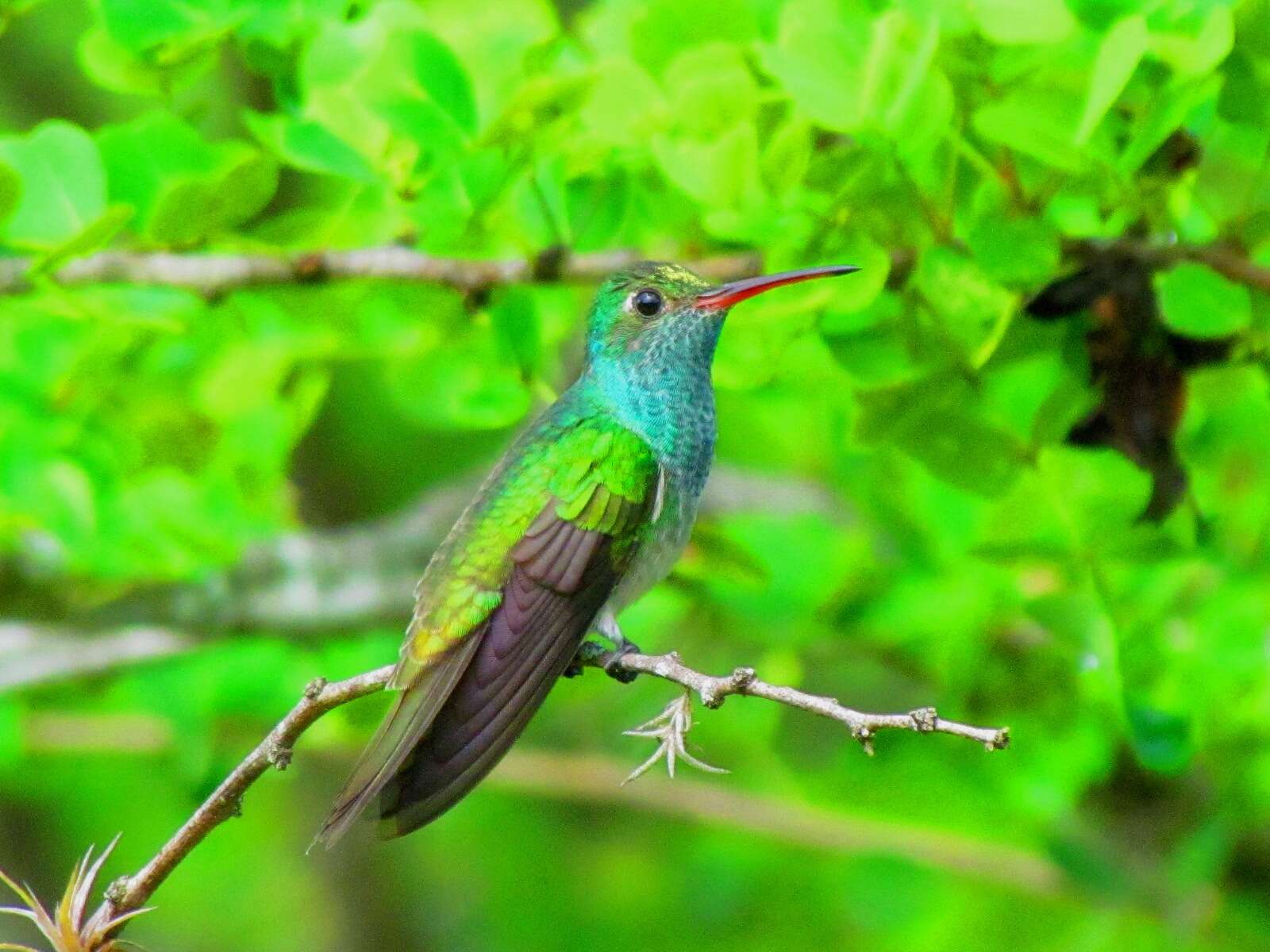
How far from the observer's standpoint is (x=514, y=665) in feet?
6.63

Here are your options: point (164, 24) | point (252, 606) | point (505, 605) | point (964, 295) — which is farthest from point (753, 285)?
point (252, 606)

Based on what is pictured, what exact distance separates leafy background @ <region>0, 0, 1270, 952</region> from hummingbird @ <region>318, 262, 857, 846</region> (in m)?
0.12

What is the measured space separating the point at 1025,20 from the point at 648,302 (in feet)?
2.50

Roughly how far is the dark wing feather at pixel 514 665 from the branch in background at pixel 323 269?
0.46 meters

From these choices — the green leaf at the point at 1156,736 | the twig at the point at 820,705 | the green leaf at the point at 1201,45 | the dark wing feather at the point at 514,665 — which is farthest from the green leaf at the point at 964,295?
the twig at the point at 820,705

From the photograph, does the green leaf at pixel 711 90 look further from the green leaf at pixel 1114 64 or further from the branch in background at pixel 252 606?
the branch in background at pixel 252 606

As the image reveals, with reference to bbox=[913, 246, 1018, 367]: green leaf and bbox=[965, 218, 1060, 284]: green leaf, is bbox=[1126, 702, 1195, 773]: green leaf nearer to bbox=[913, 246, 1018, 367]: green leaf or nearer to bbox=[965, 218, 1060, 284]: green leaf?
bbox=[913, 246, 1018, 367]: green leaf

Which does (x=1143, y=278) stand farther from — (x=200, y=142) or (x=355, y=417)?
(x=355, y=417)

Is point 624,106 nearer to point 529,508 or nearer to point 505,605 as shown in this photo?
point 529,508

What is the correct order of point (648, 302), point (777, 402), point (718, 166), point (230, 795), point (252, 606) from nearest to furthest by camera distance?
point (230, 795)
point (718, 166)
point (648, 302)
point (777, 402)
point (252, 606)

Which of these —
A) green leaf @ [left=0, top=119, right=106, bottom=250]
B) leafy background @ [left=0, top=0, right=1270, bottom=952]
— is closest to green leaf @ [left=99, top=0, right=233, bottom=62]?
leafy background @ [left=0, top=0, right=1270, bottom=952]

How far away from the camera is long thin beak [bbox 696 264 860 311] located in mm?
2078

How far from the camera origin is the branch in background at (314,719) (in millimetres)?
1382

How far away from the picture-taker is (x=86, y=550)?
10.7 feet
